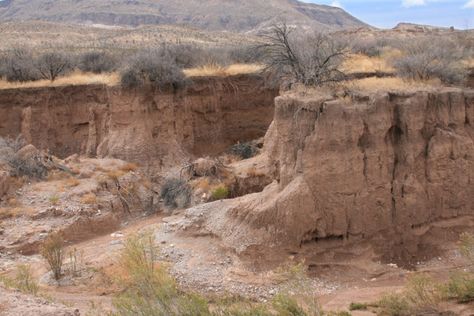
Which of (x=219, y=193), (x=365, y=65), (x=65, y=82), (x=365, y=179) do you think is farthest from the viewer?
(x=65, y=82)

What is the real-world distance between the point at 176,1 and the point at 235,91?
93.3 metres

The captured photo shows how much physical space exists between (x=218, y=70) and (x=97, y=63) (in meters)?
7.15

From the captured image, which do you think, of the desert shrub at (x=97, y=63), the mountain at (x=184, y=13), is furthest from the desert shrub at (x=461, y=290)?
the mountain at (x=184, y=13)

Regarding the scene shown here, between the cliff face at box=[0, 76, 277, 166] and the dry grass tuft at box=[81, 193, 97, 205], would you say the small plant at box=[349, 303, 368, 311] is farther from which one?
the cliff face at box=[0, 76, 277, 166]

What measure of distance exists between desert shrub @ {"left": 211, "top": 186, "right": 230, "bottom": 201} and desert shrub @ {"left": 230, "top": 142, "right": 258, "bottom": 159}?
4185 mm

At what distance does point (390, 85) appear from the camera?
535 inches

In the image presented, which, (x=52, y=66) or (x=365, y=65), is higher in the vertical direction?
(x=365, y=65)

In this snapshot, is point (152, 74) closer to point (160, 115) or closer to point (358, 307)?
point (160, 115)

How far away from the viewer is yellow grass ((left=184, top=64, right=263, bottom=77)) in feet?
76.1

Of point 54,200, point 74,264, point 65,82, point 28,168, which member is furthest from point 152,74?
point 74,264

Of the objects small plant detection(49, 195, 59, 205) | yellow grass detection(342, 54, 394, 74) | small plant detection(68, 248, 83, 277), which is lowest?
small plant detection(68, 248, 83, 277)

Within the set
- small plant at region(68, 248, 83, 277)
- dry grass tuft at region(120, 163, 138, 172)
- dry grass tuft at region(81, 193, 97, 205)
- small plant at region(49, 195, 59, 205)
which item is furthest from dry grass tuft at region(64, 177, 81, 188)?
small plant at region(68, 248, 83, 277)

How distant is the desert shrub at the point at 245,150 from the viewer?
2155cm

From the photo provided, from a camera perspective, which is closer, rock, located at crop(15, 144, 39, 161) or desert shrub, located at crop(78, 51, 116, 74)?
rock, located at crop(15, 144, 39, 161)
